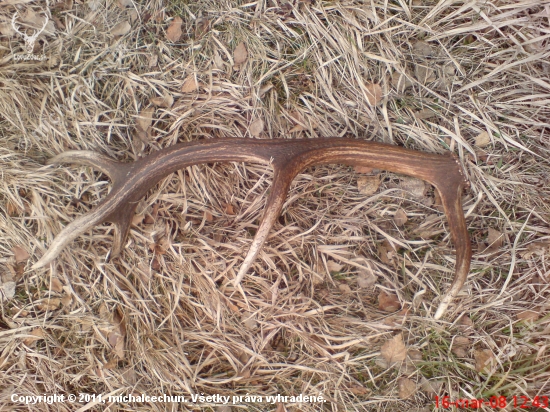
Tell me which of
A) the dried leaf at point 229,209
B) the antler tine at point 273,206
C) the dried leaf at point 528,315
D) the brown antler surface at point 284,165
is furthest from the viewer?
the dried leaf at point 229,209

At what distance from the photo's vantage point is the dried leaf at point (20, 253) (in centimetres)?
215

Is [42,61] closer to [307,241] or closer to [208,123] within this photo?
[208,123]

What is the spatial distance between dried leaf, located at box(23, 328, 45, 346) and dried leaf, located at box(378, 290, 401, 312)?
6.30 feet

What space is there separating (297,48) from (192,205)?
105 cm

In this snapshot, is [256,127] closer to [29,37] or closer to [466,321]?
[29,37]

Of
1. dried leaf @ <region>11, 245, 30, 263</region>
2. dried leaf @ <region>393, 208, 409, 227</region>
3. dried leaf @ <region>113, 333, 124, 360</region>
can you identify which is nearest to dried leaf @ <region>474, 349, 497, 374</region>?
dried leaf @ <region>393, 208, 409, 227</region>

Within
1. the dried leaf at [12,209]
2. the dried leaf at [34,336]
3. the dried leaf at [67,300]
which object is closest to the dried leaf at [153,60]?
the dried leaf at [12,209]

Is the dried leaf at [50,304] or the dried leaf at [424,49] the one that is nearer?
the dried leaf at [424,49]

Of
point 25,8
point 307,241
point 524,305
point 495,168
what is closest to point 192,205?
point 307,241

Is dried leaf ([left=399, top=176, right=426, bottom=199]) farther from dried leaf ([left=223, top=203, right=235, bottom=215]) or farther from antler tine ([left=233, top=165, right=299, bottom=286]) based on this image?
dried leaf ([left=223, top=203, right=235, bottom=215])

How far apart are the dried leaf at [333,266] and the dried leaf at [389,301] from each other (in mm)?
272

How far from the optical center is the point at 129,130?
2137 millimetres

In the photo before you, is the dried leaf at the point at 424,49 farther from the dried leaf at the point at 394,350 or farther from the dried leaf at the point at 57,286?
the dried leaf at the point at 57,286

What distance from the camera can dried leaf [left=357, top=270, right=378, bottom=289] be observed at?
6.94ft
